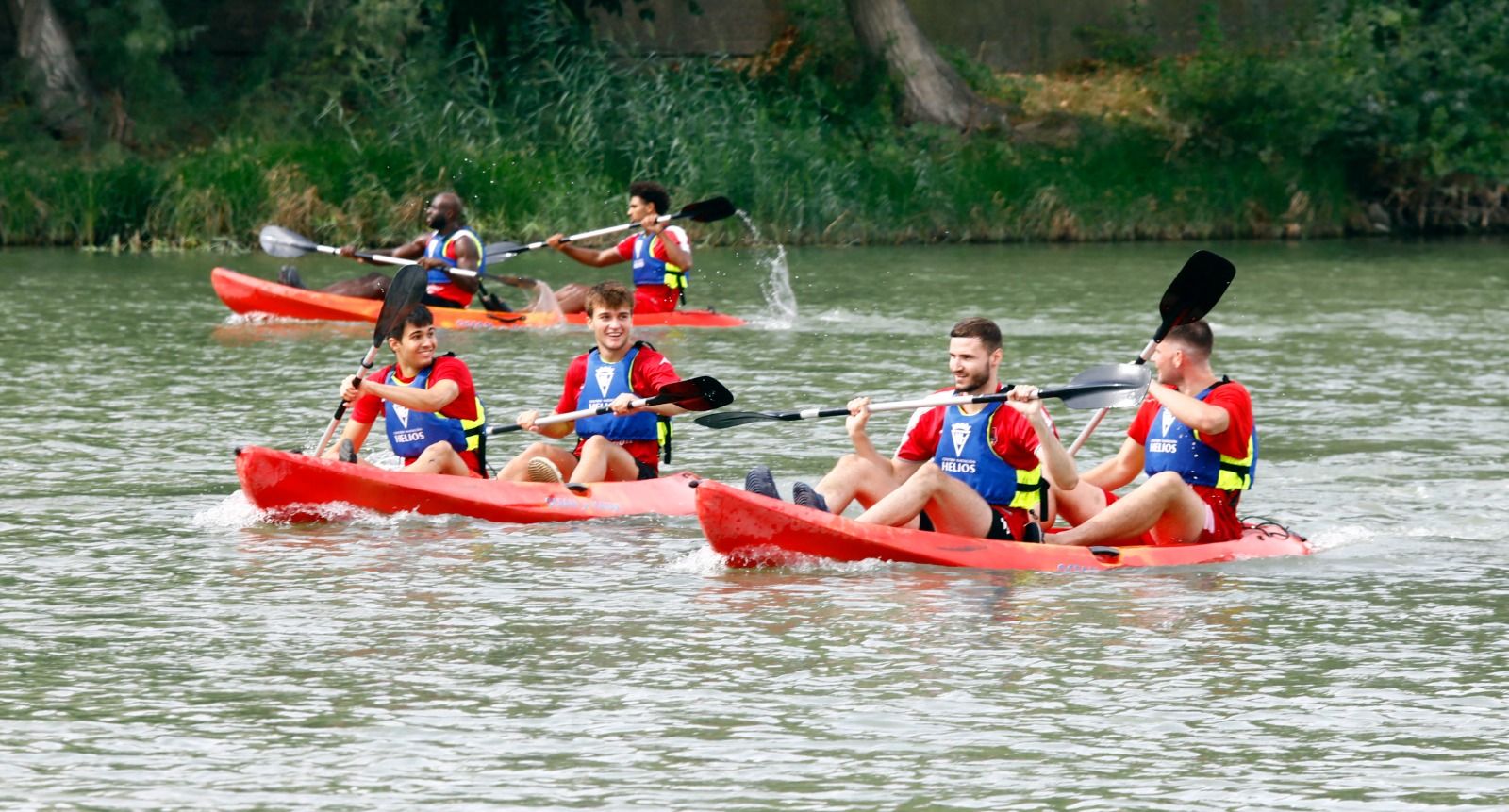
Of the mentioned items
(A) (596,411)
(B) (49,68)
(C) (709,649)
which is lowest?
(C) (709,649)

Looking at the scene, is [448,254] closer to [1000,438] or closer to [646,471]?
[646,471]

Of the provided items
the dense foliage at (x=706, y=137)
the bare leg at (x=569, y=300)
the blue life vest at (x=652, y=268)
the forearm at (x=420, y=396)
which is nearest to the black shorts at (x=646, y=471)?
the forearm at (x=420, y=396)

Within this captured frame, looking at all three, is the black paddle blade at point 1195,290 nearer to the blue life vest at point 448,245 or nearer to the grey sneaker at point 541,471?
the grey sneaker at point 541,471

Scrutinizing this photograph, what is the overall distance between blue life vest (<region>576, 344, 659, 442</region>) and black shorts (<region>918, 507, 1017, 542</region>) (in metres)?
1.65

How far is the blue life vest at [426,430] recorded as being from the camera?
917cm

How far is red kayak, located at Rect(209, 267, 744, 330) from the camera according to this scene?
1656cm

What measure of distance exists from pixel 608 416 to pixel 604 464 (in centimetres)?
20

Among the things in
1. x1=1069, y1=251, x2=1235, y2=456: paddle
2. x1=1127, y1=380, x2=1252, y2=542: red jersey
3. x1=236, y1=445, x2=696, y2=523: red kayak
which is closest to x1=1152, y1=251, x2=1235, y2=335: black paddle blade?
x1=1069, y1=251, x2=1235, y2=456: paddle

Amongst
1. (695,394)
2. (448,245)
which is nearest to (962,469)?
(695,394)

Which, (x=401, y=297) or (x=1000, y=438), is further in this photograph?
(x=401, y=297)

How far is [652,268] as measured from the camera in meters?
16.1

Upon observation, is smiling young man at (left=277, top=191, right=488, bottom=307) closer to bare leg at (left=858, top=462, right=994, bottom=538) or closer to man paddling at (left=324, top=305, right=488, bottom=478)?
man paddling at (left=324, top=305, right=488, bottom=478)

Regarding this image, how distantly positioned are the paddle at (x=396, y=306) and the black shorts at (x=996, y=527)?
231cm

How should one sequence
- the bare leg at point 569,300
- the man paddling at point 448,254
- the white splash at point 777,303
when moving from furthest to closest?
1. the white splash at point 777,303
2. the bare leg at point 569,300
3. the man paddling at point 448,254
